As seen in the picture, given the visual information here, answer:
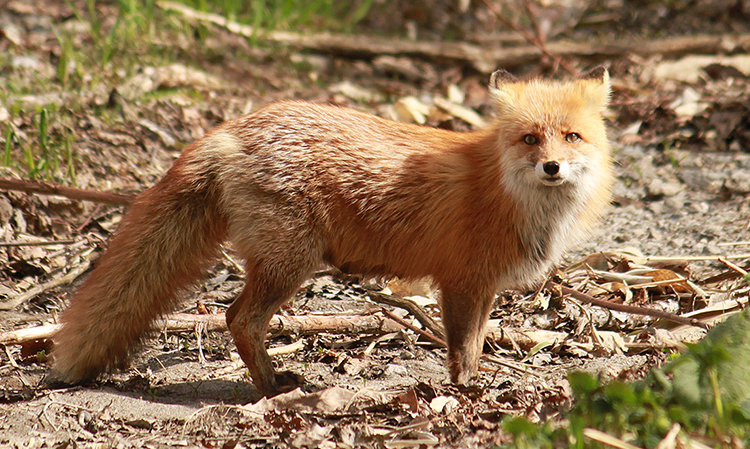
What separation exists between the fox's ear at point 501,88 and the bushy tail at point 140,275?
1.88 metres

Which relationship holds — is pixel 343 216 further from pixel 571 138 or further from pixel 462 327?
pixel 571 138

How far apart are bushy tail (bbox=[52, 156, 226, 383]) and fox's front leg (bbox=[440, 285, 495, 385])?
1.56m

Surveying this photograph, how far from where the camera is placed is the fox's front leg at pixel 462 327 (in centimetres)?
435

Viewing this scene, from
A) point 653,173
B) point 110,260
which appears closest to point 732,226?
point 653,173

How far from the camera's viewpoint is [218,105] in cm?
811

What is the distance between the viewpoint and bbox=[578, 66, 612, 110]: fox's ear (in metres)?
4.41

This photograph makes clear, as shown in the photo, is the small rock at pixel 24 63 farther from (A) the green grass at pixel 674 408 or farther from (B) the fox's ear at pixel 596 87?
(A) the green grass at pixel 674 408

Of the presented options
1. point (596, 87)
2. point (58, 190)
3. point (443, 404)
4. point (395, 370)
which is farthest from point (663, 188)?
point (58, 190)

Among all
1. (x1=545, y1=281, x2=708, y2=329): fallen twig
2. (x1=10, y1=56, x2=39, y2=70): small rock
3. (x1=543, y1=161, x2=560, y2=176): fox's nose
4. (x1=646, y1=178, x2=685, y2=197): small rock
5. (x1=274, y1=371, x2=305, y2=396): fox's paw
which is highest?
(x1=543, y1=161, x2=560, y2=176): fox's nose

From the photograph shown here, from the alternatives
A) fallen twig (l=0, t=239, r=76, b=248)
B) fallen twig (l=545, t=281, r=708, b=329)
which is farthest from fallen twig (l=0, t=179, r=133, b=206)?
fallen twig (l=545, t=281, r=708, b=329)

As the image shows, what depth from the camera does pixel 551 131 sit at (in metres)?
4.16

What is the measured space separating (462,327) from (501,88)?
5.07ft

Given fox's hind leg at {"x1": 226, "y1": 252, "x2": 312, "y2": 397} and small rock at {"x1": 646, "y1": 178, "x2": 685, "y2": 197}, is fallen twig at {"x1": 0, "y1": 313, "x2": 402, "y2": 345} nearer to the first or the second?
fox's hind leg at {"x1": 226, "y1": 252, "x2": 312, "y2": 397}

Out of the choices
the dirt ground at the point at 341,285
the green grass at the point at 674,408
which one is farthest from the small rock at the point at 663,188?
the green grass at the point at 674,408
